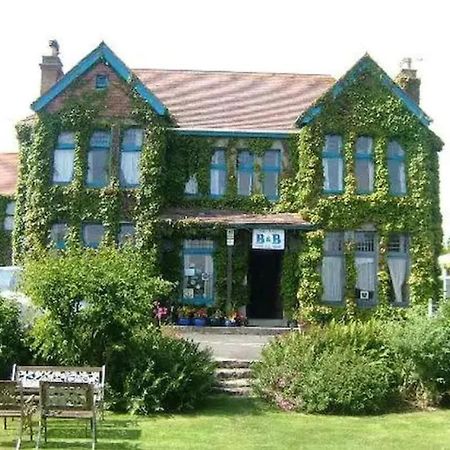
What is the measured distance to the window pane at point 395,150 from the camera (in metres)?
25.6

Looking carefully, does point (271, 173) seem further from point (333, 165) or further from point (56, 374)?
point (56, 374)

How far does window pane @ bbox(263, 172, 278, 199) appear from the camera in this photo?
26109 mm

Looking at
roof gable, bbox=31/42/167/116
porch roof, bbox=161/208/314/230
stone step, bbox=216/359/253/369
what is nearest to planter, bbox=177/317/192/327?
porch roof, bbox=161/208/314/230

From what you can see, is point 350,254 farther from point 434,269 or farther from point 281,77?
point 281,77

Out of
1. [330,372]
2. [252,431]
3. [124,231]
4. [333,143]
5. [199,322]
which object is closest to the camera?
[252,431]

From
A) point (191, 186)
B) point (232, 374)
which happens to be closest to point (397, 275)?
point (191, 186)

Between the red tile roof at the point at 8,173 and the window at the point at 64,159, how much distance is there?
13174 mm

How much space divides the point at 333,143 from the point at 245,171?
328 cm

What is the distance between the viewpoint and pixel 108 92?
25812mm

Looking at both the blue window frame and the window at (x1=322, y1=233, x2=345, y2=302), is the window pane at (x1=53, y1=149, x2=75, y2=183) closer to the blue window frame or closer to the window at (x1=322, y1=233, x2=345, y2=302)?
the blue window frame

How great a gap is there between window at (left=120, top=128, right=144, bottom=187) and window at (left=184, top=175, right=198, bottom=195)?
1.86m

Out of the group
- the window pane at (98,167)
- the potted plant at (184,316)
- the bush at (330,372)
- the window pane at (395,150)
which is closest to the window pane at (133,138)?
the window pane at (98,167)

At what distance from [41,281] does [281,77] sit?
18501 millimetres

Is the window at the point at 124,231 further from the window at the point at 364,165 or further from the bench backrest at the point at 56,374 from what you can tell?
the bench backrest at the point at 56,374
